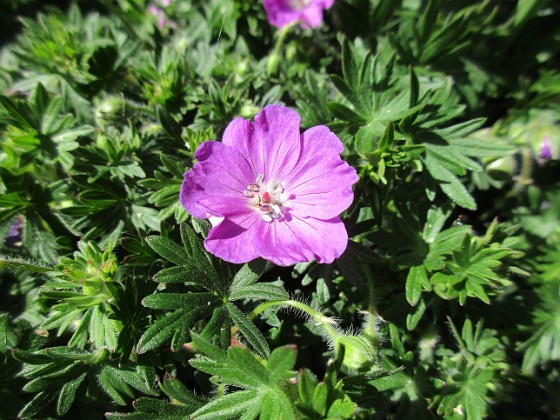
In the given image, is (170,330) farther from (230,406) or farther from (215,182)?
(215,182)

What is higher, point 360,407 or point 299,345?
point 299,345

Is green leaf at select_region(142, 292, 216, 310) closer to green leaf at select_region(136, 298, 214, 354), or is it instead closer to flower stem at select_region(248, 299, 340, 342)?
green leaf at select_region(136, 298, 214, 354)

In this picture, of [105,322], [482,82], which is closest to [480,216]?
[482,82]

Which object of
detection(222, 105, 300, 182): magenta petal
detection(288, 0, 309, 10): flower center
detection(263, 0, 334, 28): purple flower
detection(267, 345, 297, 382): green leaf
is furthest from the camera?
detection(288, 0, 309, 10): flower center

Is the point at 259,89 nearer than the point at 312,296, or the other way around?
the point at 312,296

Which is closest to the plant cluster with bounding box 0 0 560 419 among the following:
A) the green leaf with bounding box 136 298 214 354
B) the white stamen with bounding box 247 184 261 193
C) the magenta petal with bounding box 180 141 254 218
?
the green leaf with bounding box 136 298 214 354

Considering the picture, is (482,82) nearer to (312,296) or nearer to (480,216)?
(480,216)

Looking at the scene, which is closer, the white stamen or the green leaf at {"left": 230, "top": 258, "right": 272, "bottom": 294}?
the green leaf at {"left": 230, "top": 258, "right": 272, "bottom": 294}
